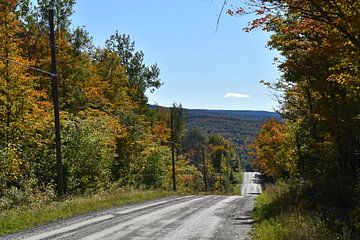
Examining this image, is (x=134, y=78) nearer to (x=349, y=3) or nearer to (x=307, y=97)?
(x=307, y=97)

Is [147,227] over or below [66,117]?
below

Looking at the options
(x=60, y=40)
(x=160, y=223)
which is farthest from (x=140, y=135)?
(x=160, y=223)

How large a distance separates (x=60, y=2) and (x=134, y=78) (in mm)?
26819

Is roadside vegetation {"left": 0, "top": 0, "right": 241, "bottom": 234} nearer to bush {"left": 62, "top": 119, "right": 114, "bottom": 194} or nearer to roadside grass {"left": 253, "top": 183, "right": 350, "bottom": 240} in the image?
bush {"left": 62, "top": 119, "right": 114, "bottom": 194}

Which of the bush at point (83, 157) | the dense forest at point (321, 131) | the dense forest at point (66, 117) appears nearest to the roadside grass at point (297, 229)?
the dense forest at point (321, 131)

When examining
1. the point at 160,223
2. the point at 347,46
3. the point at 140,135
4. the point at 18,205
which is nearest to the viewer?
the point at 347,46

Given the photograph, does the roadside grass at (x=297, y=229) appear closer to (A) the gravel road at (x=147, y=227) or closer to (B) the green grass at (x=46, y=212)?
(A) the gravel road at (x=147, y=227)

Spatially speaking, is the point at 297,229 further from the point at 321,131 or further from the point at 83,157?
the point at 83,157

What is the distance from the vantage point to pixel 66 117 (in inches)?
1094

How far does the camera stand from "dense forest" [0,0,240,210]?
21734 millimetres

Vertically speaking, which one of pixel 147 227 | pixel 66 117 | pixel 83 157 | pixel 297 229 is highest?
pixel 66 117

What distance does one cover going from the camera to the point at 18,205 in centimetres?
1700

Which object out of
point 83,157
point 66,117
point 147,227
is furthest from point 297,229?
point 66,117

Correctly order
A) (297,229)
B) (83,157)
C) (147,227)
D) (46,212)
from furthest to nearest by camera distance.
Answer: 1. (83,157)
2. (46,212)
3. (147,227)
4. (297,229)
